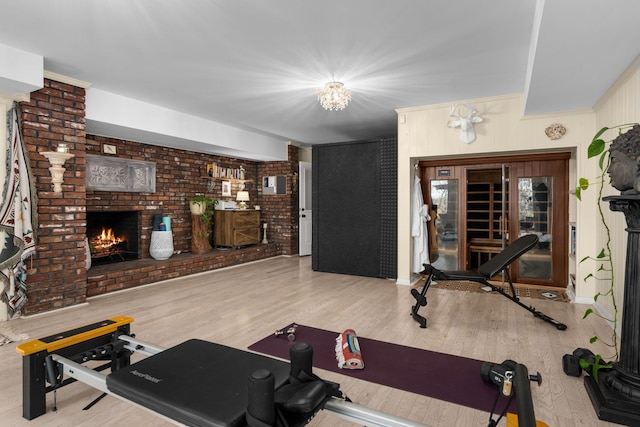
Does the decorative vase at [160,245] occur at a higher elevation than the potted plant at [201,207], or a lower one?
lower

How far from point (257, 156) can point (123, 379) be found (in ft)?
21.2

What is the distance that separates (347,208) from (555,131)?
309cm

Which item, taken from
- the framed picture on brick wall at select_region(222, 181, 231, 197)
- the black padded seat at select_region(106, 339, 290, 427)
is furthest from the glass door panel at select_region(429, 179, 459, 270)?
the black padded seat at select_region(106, 339, 290, 427)

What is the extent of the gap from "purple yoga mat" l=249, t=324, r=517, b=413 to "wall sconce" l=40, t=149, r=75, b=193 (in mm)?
2854

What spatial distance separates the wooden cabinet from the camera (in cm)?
709

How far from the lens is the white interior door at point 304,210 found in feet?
26.7

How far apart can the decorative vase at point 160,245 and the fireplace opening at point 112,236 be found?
1.01 ft

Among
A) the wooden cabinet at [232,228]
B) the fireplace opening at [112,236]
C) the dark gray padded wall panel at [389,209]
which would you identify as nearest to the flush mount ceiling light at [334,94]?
the dark gray padded wall panel at [389,209]

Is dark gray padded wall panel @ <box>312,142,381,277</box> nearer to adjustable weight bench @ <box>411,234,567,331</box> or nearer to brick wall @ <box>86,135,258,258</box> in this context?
adjustable weight bench @ <box>411,234,567,331</box>

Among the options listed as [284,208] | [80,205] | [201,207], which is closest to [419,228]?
[284,208]

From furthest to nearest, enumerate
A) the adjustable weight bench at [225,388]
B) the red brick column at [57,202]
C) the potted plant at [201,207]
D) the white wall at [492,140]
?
1. the potted plant at [201,207]
2. the white wall at [492,140]
3. the red brick column at [57,202]
4. the adjustable weight bench at [225,388]

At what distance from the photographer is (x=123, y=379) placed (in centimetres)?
130

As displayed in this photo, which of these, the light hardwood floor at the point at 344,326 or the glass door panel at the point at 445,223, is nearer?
the light hardwood floor at the point at 344,326

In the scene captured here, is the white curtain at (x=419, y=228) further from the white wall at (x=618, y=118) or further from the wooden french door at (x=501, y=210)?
the white wall at (x=618, y=118)
